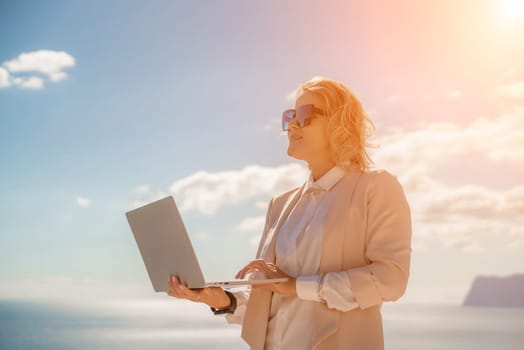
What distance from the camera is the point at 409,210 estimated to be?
2.33 m

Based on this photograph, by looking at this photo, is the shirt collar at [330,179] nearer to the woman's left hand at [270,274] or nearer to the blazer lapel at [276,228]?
the blazer lapel at [276,228]

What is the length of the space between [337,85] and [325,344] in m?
0.96

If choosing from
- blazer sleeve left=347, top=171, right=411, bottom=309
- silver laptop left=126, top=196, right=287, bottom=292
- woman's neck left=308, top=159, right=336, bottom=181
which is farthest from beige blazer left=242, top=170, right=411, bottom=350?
silver laptop left=126, top=196, right=287, bottom=292

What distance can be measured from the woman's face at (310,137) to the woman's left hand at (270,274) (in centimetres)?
44

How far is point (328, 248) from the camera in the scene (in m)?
2.29

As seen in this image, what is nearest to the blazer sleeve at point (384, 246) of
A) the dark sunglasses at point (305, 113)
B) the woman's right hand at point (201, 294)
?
the dark sunglasses at point (305, 113)

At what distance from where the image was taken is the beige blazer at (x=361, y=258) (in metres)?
2.18

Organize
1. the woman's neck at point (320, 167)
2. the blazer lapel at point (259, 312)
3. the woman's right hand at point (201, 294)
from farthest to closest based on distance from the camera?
the woman's neck at point (320, 167), the blazer lapel at point (259, 312), the woman's right hand at point (201, 294)

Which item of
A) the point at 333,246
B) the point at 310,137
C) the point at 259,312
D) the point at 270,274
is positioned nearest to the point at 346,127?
the point at 310,137

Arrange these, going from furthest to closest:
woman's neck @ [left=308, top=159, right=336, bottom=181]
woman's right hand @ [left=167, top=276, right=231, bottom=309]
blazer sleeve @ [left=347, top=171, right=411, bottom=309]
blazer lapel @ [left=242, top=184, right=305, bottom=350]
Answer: woman's neck @ [left=308, top=159, right=336, bottom=181] → blazer lapel @ [left=242, top=184, right=305, bottom=350] → woman's right hand @ [left=167, top=276, right=231, bottom=309] → blazer sleeve @ [left=347, top=171, right=411, bottom=309]

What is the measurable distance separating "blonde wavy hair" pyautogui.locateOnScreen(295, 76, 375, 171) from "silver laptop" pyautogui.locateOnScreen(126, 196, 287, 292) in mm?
527

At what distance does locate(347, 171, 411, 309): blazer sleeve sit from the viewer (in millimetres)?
2166

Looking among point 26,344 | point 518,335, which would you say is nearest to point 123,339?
point 26,344

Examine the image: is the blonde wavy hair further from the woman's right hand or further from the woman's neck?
the woman's right hand
